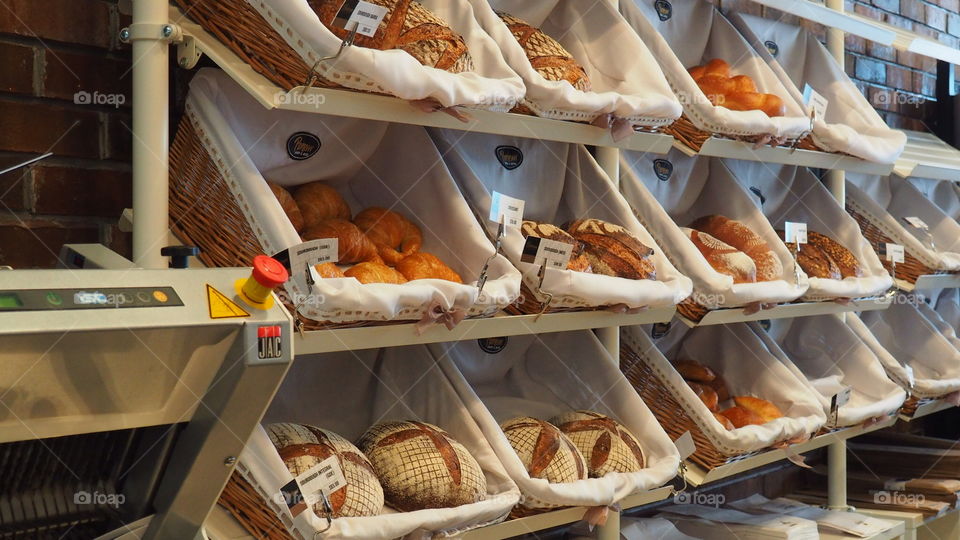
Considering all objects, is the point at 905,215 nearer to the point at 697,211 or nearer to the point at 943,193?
the point at 943,193

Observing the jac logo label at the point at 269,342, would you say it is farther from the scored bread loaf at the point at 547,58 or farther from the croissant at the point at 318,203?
the scored bread loaf at the point at 547,58

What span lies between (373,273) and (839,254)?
5.72ft

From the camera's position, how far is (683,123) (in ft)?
8.03

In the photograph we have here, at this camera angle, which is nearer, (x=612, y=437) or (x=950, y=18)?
(x=612, y=437)

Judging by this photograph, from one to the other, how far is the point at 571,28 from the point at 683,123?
358 millimetres

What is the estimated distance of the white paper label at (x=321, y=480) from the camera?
1521mm

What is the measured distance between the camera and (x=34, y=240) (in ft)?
5.68

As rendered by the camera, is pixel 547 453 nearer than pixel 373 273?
No

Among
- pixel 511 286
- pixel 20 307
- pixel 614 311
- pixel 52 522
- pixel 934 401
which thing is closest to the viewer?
pixel 20 307

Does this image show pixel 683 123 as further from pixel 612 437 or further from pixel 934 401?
pixel 934 401

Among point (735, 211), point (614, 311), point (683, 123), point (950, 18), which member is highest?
point (950, 18)

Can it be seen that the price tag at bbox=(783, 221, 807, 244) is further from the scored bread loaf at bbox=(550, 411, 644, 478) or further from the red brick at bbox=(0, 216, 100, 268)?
the red brick at bbox=(0, 216, 100, 268)

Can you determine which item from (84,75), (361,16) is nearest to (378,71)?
(361,16)

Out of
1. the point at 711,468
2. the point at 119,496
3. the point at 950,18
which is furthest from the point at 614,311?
the point at 950,18
